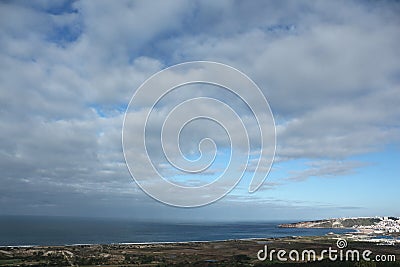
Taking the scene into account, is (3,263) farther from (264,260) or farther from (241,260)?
(264,260)

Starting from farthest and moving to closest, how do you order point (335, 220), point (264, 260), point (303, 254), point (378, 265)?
point (335, 220), point (303, 254), point (264, 260), point (378, 265)

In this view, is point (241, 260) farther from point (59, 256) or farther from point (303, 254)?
point (59, 256)

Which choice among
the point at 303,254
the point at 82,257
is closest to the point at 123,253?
the point at 82,257

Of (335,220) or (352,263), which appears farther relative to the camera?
(335,220)

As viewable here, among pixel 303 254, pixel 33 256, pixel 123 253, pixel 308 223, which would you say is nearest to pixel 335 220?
pixel 308 223

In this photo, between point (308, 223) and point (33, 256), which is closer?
point (33, 256)

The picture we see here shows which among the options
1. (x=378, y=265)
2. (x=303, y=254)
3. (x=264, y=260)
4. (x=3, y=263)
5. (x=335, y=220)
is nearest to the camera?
(x=378, y=265)

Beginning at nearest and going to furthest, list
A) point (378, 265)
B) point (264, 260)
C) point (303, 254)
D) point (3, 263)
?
1. point (378, 265)
2. point (3, 263)
3. point (264, 260)
4. point (303, 254)
